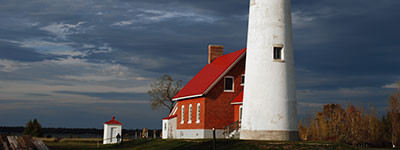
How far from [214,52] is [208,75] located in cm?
486

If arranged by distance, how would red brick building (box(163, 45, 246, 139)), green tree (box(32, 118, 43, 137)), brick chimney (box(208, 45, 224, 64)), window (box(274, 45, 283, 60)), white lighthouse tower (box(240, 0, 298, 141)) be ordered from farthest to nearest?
1. green tree (box(32, 118, 43, 137))
2. brick chimney (box(208, 45, 224, 64))
3. red brick building (box(163, 45, 246, 139))
4. window (box(274, 45, 283, 60))
5. white lighthouse tower (box(240, 0, 298, 141))

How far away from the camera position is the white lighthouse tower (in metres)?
26.4

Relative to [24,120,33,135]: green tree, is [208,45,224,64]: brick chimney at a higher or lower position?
higher

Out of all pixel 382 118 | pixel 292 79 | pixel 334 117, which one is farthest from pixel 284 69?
pixel 382 118

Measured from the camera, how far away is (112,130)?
40438mm

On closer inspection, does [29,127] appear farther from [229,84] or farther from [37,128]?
[229,84]

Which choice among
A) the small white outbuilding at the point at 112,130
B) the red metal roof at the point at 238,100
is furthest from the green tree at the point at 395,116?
the small white outbuilding at the point at 112,130

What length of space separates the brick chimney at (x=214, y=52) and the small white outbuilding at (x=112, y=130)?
1028cm

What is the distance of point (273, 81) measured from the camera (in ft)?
86.8

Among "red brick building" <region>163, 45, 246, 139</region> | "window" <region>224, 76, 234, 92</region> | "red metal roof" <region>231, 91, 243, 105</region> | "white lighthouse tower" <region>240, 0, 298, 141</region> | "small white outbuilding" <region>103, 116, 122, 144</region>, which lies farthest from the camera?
"small white outbuilding" <region>103, 116, 122, 144</region>

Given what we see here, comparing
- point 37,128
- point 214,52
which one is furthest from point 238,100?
point 37,128

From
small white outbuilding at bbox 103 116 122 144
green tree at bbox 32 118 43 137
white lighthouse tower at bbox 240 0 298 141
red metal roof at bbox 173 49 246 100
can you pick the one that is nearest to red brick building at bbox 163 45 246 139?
red metal roof at bbox 173 49 246 100

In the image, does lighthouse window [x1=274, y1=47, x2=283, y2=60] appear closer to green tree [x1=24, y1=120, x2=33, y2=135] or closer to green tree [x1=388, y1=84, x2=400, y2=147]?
green tree [x1=388, y1=84, x2=400, y2=147]

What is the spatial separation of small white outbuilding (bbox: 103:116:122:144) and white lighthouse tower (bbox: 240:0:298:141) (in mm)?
16382
